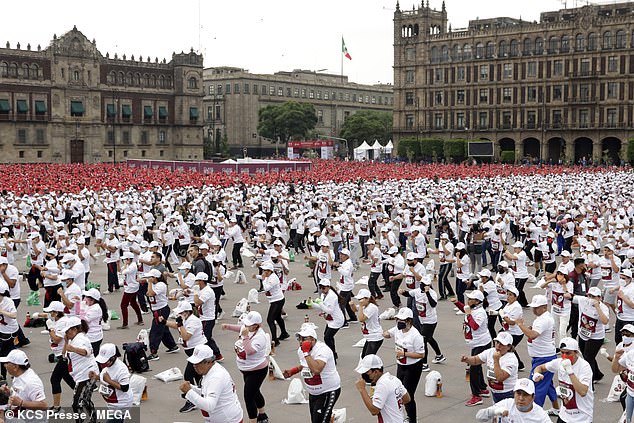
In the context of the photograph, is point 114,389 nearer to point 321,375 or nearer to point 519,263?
point 321,375

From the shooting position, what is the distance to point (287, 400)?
36.3 ft


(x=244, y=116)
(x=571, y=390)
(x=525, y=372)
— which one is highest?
(x=244, y=116)

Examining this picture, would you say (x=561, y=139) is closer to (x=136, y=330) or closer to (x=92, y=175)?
(x=92, y=175)

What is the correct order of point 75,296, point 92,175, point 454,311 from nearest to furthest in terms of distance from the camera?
point 75,296 → point 454,311 → point 92,175

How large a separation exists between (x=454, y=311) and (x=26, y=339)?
8866 millimetres

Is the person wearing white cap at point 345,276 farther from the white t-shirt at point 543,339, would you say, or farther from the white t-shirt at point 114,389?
the white t-shirt at point 114,389

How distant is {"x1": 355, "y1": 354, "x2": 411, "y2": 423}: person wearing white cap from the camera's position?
768 cm

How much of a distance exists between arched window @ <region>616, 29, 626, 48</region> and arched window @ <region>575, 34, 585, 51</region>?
3447 mm

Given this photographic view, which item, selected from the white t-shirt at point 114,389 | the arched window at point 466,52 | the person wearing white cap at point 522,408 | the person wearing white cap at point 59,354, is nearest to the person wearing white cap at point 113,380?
the white t-shirt at point 114,389

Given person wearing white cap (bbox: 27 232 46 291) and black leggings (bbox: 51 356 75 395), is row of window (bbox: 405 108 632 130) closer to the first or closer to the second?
person wearing white cap (bbox: 27 232 46 291)

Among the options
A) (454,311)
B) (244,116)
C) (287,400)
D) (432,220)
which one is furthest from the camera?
(244,116)

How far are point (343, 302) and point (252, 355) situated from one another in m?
4.87

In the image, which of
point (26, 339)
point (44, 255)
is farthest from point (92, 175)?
point (26, 339)

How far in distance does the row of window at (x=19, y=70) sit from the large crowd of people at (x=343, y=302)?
48.2 metres
